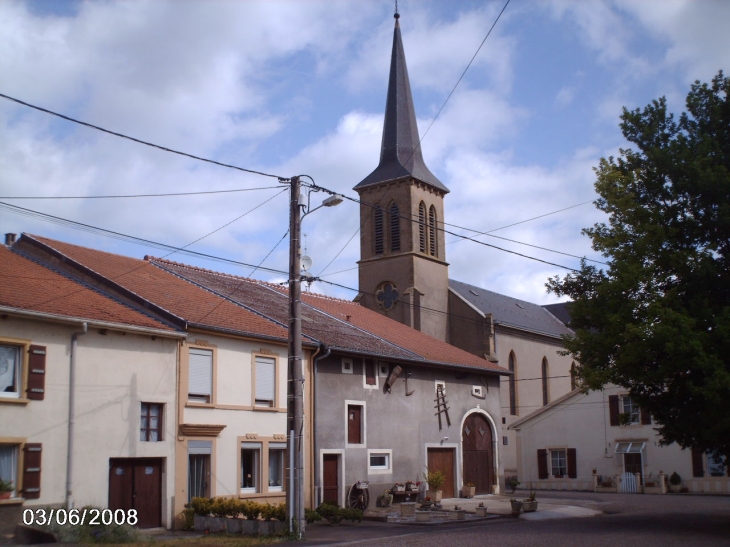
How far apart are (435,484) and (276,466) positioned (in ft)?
20.7

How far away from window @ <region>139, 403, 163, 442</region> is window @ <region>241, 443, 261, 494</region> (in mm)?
2887

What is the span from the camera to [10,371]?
18297mm

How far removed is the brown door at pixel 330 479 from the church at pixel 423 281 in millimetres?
22405

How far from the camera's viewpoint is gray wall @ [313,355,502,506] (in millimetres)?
25797

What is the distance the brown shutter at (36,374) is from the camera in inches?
723

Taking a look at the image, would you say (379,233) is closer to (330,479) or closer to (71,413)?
(330,479)

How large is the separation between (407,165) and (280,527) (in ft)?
120

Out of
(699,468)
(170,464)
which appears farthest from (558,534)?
(699,468)

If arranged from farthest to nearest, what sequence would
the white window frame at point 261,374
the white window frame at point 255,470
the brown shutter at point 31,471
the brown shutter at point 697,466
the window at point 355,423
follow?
the brown shutter at point 697,466 → the window at point 355,423 → the white window frame at point 261,374 → the white window frame at point 255,470 → the brown shutter at point 31,471

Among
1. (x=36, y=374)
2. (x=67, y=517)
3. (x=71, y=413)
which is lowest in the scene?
(x=67, y=517)

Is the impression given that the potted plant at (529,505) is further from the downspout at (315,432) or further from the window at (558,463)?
the window at (558,463)

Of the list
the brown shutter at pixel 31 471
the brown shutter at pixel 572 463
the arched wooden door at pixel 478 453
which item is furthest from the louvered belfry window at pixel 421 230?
the brown shutter at pixel 31 471

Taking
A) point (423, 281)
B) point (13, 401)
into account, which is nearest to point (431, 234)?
point (423, 281)

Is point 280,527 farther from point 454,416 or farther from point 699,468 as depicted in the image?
point 699,468
